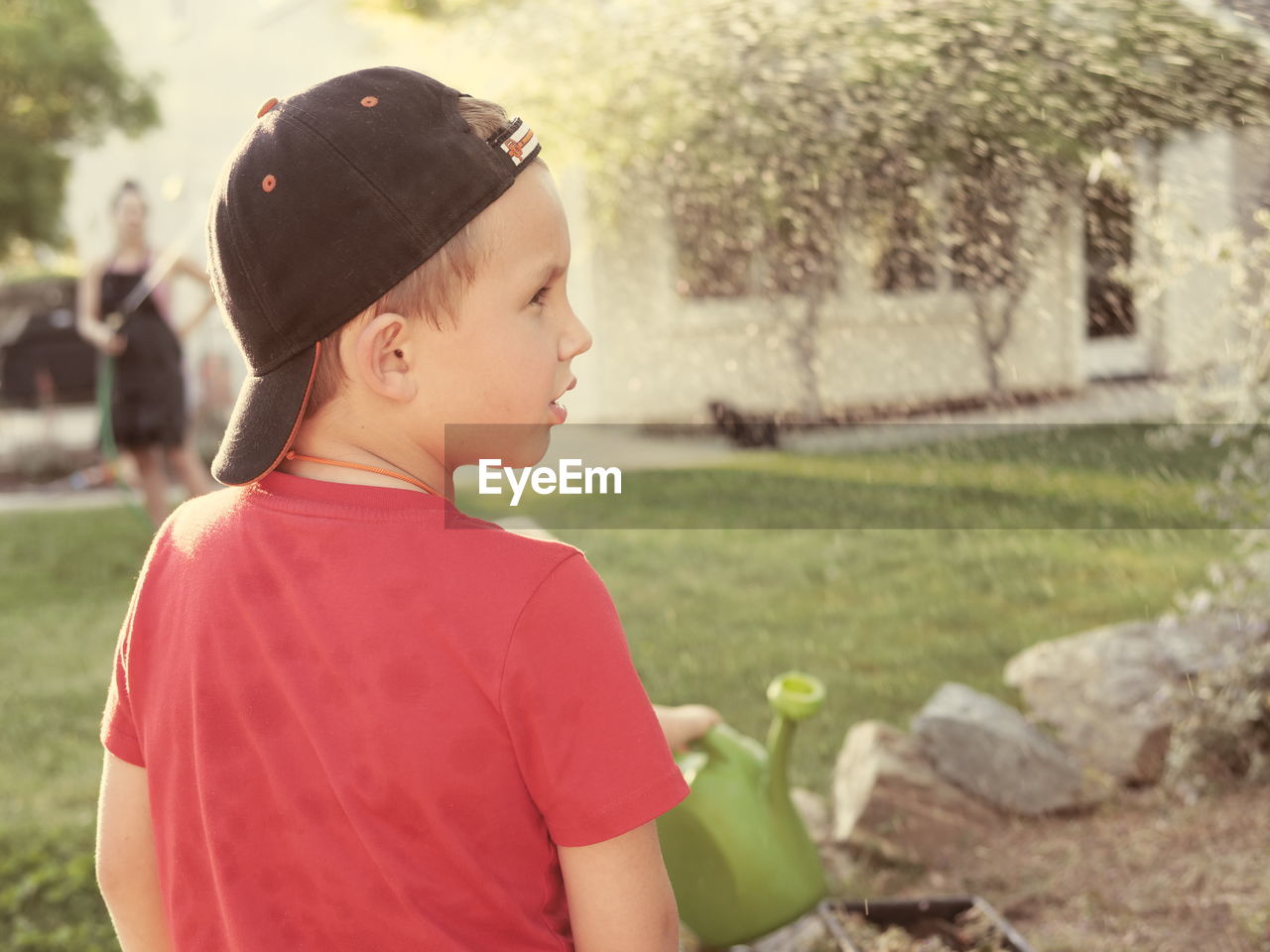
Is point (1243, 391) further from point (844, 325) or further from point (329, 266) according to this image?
point (844, 325)

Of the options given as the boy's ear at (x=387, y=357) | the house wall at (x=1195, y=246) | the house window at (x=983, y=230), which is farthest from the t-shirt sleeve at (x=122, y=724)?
the house window at (x=983, y=230)

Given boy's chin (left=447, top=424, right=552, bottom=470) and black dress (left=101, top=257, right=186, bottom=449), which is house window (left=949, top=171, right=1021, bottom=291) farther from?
black dress (left=101, top=257, right=186, bottom=449)

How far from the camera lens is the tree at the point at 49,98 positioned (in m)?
14.8

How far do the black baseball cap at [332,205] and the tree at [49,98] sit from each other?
50.8ft

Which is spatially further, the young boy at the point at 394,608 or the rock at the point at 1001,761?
the rock at the point at 1001,761

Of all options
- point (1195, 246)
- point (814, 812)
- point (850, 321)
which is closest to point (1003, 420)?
point (850, 321)

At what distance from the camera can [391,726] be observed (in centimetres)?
96

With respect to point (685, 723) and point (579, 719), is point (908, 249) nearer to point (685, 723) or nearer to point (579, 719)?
point (685, 723)

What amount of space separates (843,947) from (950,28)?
199 centimetres

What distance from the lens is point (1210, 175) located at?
12.8 feet

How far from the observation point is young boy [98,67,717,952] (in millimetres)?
952

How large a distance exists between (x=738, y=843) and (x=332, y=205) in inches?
52.3

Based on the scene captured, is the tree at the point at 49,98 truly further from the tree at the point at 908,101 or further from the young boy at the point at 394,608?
the young boy at the point at 394,608

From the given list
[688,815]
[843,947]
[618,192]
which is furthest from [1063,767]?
[618,192]
